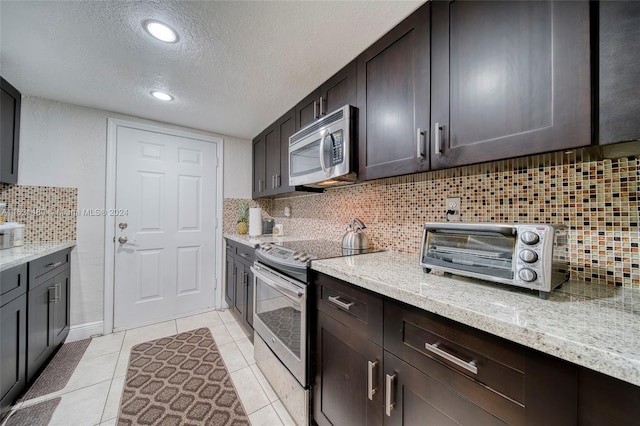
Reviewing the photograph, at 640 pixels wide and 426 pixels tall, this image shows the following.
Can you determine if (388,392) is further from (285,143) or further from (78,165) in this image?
(78,165)

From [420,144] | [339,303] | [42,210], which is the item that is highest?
[420,144]

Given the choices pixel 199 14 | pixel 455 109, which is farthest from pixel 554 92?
pixel 199 14

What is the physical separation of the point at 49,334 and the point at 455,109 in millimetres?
3071

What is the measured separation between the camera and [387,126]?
1286 millimetres

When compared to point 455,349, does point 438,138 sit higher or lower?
higher

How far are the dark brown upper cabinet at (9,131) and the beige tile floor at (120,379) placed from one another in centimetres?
161

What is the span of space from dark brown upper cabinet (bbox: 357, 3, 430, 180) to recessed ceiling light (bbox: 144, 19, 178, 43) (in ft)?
3.52

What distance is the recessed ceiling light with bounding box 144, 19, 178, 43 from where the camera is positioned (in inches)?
50.4

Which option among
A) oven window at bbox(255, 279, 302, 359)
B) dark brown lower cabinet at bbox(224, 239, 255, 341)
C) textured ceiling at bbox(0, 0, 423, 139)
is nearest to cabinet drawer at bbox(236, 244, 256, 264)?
dark brown lower cabinet at bbox(224, 239, 255, 341)

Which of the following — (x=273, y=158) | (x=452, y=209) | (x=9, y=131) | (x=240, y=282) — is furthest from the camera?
(x=273, y=158)

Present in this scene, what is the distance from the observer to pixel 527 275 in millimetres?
756

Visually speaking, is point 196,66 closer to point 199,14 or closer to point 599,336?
point 199,14

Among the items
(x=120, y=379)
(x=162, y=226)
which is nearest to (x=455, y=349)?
(x=120, y=379)

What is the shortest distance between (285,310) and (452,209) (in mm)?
1153
